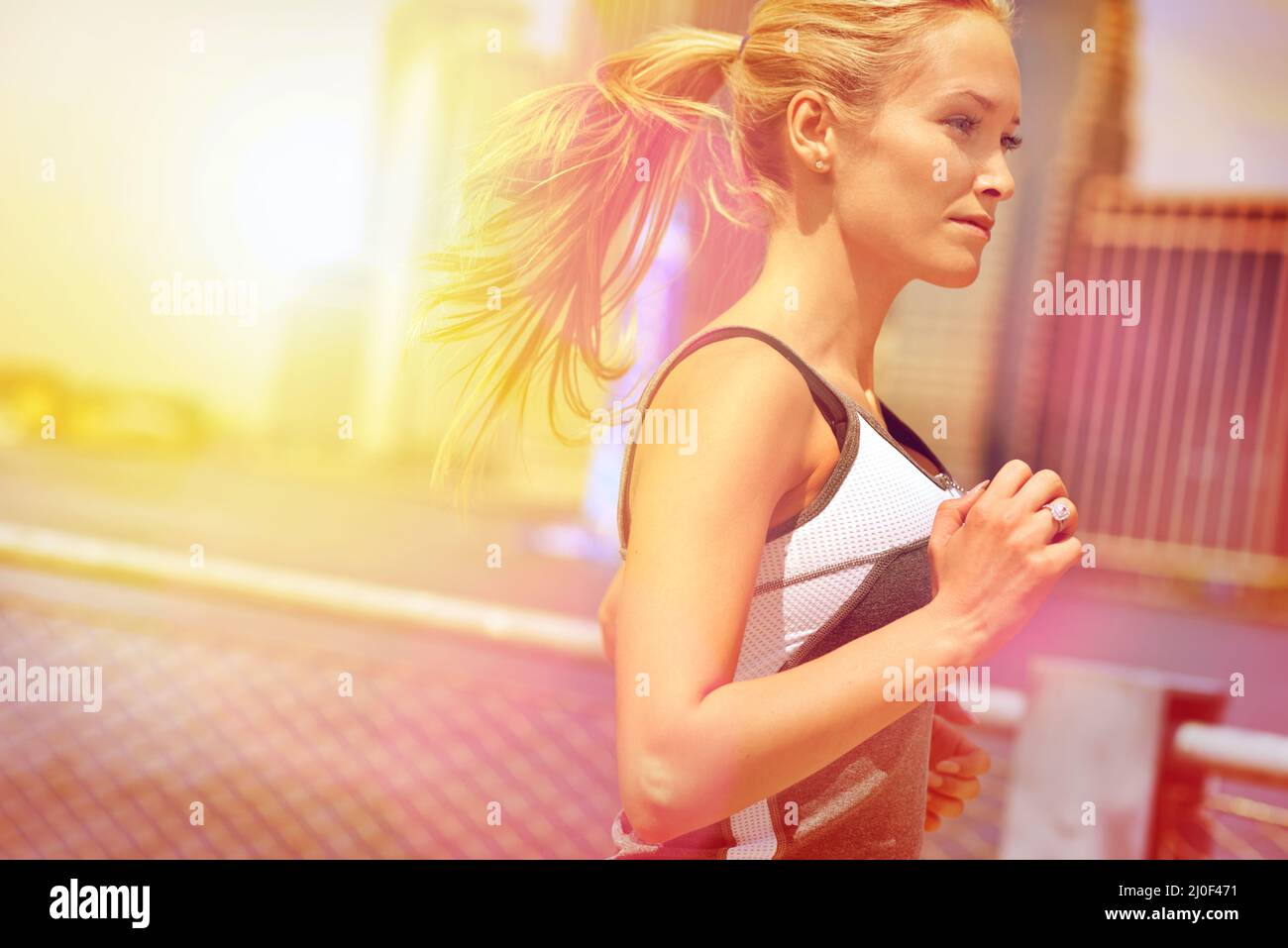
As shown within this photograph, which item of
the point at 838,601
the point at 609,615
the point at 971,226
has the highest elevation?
the point at 971,226

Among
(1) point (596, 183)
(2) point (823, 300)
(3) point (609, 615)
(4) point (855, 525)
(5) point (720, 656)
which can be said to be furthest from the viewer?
(3) point (609, 615)

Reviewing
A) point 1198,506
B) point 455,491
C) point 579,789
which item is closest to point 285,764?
point 579,789

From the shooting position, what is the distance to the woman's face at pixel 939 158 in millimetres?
1164

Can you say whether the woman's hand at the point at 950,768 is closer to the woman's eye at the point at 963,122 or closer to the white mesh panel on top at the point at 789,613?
the white mesh panel on top at the point at 789,613

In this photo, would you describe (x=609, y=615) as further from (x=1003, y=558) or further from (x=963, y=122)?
(x=963, y=122)

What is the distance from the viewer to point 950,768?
1436 mm

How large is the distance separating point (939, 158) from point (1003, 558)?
15.6 inches

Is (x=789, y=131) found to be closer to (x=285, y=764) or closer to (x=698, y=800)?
(x=698, y=800)

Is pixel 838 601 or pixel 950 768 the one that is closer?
pixel 838 601

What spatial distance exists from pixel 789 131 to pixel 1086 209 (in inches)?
Result: 3223

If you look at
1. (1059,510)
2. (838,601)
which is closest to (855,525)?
(838,601)

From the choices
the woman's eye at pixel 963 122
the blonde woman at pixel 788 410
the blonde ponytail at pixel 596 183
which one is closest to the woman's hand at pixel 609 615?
the blonde woman at pixel 788 410

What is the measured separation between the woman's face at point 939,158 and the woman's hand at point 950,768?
56 centimetres
